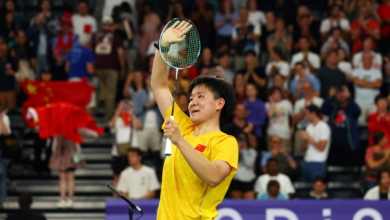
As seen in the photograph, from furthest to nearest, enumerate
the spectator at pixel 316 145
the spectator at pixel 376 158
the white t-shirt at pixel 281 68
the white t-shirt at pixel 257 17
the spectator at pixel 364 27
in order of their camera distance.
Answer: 1. the white t-shirt at pixel 257 17
2. the spectator at pixel 364 27
3. the white t-shirt at pixel 281 68
4. the spectator at pixel 316 145
5. the spectator at pixel 376 158

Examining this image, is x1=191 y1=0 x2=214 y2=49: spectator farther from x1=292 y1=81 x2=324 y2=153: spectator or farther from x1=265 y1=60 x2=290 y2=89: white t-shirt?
x1=292 y1=81 x2=324 y2=153: spectator

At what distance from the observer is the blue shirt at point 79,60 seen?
14.6 meters

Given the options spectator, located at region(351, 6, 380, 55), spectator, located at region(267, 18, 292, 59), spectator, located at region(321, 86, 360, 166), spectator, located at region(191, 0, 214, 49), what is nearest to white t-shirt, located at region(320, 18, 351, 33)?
spectator, located at region(351, 6, 380, 55)

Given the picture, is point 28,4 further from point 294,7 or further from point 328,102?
point 328,102

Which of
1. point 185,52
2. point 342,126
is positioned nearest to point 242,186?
point 342,126

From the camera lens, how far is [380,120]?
12930mm

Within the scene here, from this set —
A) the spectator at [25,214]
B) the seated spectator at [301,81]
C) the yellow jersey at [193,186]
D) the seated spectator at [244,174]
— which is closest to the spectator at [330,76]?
the seated spectator at [301,81]

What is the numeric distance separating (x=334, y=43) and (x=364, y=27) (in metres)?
0.96

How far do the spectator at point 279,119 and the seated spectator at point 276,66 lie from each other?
3.05 feet

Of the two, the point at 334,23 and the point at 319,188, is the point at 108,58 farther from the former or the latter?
the point at 319,188

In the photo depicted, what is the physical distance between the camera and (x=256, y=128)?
13.4m

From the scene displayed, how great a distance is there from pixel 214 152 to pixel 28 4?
13111mm

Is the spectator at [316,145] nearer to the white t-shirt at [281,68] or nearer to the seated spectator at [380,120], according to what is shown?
the seated spectator at [380,120]

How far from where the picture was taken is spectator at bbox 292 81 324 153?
44.0 feet
